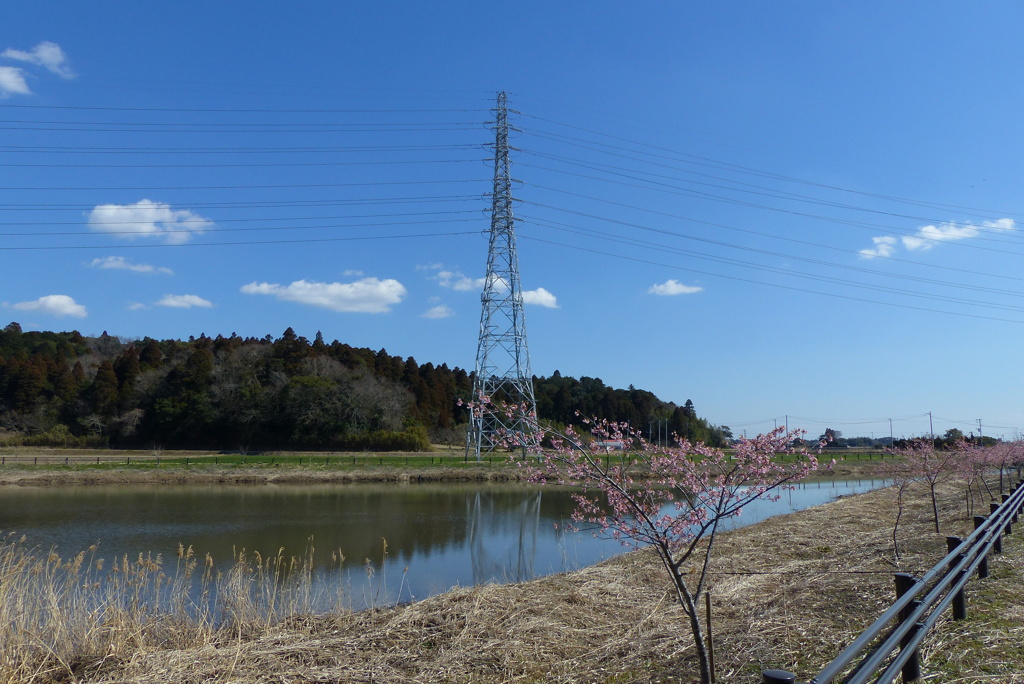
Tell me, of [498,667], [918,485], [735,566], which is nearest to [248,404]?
[918,485]

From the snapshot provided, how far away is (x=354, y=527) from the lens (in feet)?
65.8

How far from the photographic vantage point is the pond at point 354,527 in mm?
13750

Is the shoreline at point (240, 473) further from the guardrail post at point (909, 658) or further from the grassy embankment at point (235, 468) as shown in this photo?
the guardrail post at point (909, 658)

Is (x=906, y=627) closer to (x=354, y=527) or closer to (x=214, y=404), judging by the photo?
(x=354, y=527)

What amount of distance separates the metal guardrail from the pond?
261 inches

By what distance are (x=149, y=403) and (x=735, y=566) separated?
50.8 m

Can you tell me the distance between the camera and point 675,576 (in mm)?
4961

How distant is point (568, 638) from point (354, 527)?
14.5 m

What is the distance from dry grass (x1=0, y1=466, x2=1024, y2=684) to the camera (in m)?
5.19

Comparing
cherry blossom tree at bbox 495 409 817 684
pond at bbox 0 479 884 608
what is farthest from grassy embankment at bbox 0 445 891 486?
cherry blossom tree at bbox 495 409 817 684

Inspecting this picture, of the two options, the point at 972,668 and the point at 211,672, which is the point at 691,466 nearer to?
the point at 972,668

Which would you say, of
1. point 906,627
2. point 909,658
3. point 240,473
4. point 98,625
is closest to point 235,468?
point 240,473

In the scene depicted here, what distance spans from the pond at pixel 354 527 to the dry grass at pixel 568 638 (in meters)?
2.69

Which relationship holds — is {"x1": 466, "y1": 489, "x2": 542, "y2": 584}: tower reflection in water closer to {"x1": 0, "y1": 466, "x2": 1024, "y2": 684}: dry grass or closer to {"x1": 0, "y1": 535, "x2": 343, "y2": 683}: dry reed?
{"x1": 0, "y1": 466, "x2": 1024, "y2": 684}: dry grass
